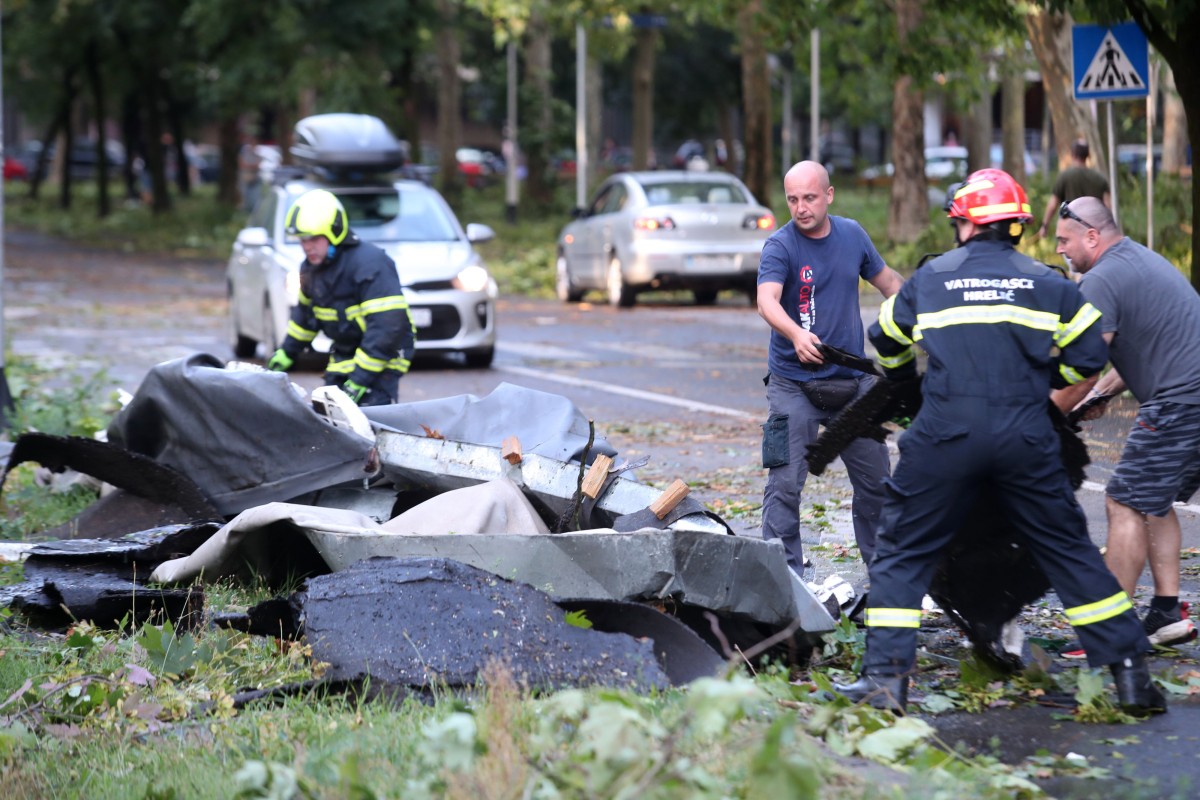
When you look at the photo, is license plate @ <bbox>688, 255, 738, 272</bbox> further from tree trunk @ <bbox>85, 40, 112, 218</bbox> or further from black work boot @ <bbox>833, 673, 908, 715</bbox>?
tree trunk @ <bbox>85, 40, 112, 218</bbox>

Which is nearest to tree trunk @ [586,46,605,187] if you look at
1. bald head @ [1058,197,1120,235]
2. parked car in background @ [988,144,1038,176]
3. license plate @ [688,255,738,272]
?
parked car in background @ [988,144,1038,176]

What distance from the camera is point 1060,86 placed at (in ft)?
58.1

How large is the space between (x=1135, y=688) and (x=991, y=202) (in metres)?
1.58

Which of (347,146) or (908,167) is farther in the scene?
(908,167)

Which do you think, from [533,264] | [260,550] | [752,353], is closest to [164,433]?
[260,550]

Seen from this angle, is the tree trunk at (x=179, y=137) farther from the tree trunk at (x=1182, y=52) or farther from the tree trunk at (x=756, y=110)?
the tree trunk at (x=1182, y=52)

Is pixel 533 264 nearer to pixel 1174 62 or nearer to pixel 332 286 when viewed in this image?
pixel 1174 62

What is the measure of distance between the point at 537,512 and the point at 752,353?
920 centimetres

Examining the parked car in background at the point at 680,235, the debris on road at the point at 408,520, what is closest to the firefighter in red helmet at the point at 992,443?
the debris on road at the point at 408,520

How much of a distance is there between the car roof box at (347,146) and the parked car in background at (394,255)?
2 cm

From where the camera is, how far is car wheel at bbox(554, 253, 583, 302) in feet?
71.6

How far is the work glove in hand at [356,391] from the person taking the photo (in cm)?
835

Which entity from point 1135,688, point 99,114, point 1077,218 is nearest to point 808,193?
point 1077,218

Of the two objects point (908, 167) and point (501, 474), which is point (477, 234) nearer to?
point (501, 474)
